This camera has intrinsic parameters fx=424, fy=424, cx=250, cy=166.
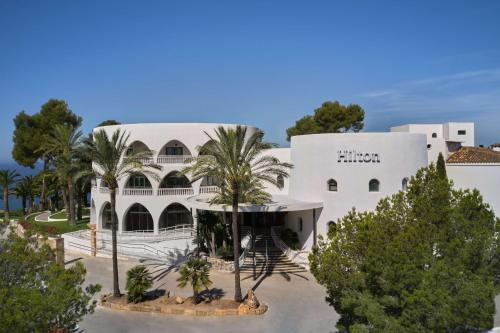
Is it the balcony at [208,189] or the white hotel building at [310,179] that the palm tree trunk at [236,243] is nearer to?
the white hotel building at [310,179]

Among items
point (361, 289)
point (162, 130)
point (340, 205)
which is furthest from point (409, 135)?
point (162, 130)

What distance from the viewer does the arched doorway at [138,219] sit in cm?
3759

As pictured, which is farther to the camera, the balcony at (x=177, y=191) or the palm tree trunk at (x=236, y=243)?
the balcony at (x=177, y=191)

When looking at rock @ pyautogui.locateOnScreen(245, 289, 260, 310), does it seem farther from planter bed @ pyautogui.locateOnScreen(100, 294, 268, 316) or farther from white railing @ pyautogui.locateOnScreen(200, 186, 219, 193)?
white railing @ pyautogui.locateOnScreen(200, 186, 219, 193)

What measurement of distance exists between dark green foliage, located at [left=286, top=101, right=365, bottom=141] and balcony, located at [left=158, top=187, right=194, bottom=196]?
71.9ft

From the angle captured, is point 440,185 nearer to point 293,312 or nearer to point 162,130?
point 293,312

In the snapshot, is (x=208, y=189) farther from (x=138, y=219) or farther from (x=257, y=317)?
(x=257, y=317)

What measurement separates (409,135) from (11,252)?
23.6 metres

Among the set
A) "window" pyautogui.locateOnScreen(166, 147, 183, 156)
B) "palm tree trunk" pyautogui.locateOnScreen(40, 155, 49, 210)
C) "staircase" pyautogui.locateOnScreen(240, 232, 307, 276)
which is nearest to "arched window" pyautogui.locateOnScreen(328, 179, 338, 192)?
"staircase" pyautogui.locateOnScreen(240, 232, 307, 276)

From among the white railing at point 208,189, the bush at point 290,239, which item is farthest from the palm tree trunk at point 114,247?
the white railing at point 208,189

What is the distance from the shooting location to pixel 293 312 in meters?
20.0

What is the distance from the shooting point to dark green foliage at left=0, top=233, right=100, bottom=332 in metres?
10.8

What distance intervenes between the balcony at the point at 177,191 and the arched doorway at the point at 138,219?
9.75 feet

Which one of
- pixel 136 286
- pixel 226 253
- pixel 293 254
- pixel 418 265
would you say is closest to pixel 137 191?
pixel 226 253
